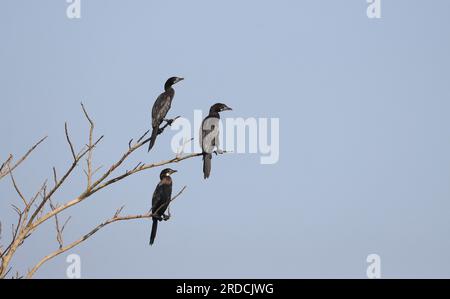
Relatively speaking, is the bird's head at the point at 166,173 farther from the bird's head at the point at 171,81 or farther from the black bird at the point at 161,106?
the bird's head at the point at 171,81

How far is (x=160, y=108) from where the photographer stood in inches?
376

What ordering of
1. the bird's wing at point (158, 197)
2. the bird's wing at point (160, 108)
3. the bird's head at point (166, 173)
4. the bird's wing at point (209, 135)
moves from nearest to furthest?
1. the bird's wing at point (158, 197)
2. the bird's wing at point (160, 108)
3. the bird's head at point (166, 173)
4. the bird's wing at point (209, 135)

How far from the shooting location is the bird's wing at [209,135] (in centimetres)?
962

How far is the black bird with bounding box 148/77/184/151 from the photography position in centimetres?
911

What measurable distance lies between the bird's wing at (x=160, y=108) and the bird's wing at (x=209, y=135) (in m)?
0.67

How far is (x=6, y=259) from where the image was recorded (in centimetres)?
445

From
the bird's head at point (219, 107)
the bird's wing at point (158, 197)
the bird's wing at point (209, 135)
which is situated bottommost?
the bird's wing at point (158, 197)

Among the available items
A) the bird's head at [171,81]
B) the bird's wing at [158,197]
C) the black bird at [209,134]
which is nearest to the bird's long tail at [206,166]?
the black bird at [209,134]

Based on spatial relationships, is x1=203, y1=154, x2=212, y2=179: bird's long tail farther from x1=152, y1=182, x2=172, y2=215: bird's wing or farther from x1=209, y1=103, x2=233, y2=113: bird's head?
x1=209, y1=103, x2=233, y2=113: bird's head

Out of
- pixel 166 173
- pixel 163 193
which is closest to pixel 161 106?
pixel 166 173

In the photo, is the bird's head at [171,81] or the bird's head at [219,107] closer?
the bird's head at [219,107]

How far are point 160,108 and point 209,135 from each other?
34.0 inches

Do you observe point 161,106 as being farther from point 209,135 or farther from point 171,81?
point 171,81
